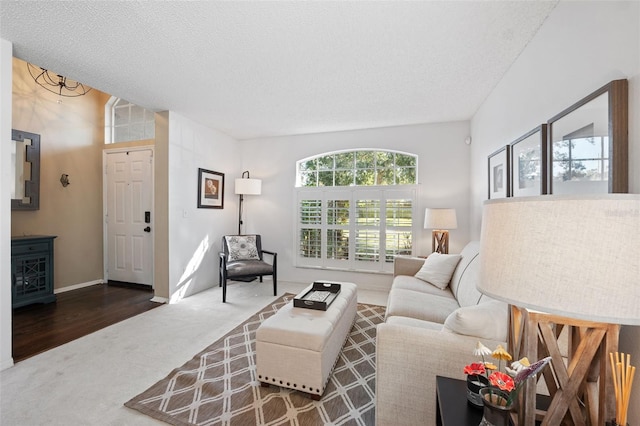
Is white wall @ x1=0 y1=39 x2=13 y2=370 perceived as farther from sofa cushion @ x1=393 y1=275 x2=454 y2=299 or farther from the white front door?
sofa cushion @ x1=393 y1=275 x2=454 y2=299

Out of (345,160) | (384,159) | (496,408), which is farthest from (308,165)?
(496,408)

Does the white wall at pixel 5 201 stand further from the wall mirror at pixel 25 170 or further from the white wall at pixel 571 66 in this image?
the white wall at pixel 571 66

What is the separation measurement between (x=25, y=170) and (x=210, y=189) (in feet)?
7.00

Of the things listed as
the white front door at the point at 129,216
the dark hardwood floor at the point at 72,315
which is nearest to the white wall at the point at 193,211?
the dark hardwood floor at the point at 72,315

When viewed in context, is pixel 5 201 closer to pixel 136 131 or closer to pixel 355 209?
pixel 136 131

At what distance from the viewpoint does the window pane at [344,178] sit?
428 centimetres

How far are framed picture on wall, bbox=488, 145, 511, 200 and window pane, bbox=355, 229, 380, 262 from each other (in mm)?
1717

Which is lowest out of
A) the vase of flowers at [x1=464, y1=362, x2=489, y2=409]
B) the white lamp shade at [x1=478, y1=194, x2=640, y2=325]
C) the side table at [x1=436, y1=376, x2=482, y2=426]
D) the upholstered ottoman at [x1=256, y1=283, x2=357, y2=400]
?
the upholstered ottoman at [x1=256, y1=283, x2=357, y2=400]

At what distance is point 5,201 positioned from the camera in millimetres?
1977

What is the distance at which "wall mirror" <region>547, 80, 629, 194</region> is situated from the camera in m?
1.08

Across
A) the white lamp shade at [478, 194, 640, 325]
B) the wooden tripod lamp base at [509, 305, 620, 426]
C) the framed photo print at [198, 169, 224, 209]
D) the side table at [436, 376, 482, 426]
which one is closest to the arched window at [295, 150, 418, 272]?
the framed photo print at [198, 169, 224, 209]

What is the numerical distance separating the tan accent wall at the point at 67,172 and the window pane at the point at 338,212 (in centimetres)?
294

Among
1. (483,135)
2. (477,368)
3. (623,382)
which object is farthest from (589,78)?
(483,135)

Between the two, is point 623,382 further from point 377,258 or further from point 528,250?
point 377,258
